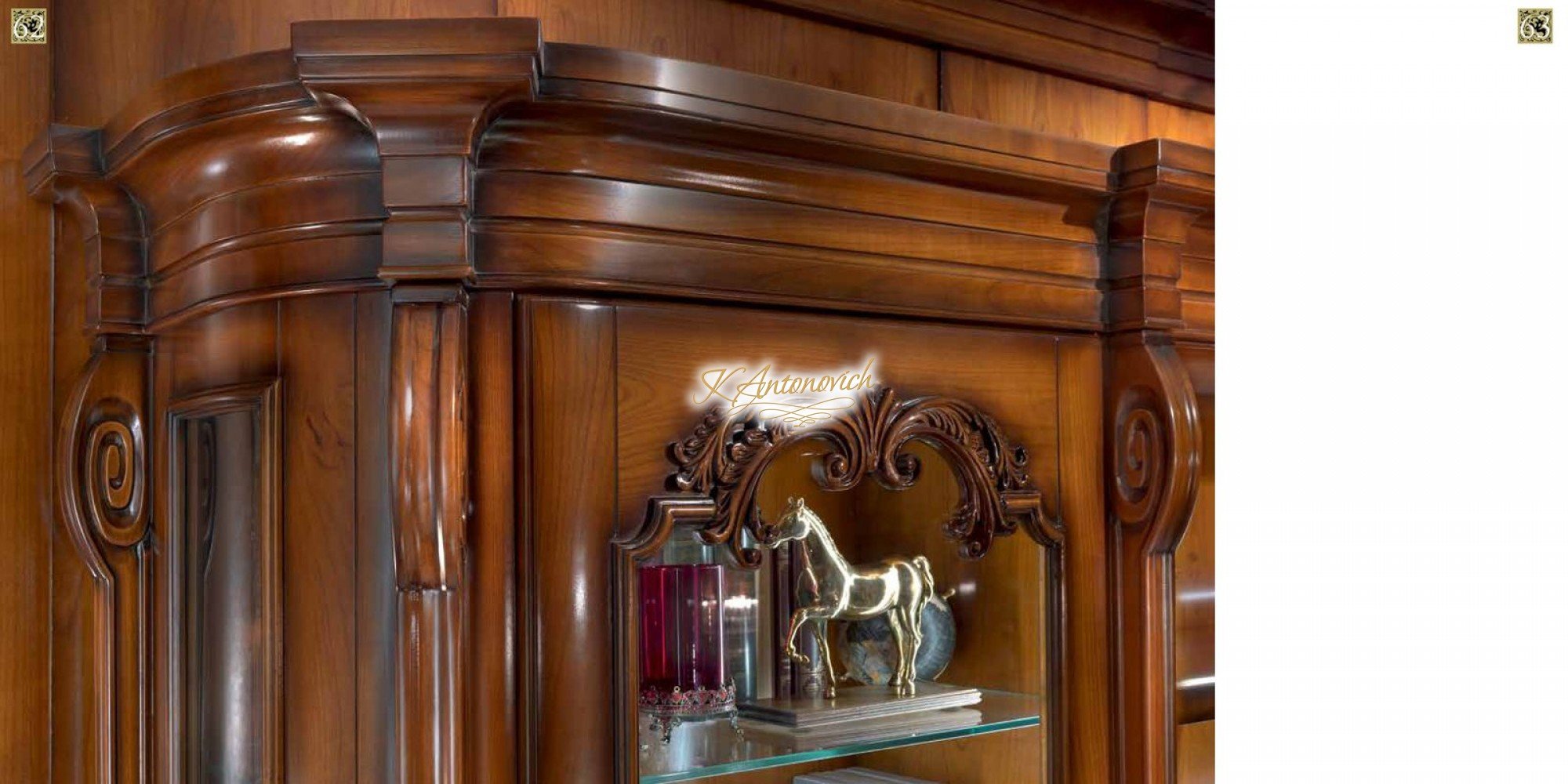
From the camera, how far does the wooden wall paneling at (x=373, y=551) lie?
3.19ft

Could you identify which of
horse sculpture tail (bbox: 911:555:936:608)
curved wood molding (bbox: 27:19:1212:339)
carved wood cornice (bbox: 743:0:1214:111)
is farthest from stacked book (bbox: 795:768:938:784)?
carved wood cornice (bbox: 743:0:1214:111)

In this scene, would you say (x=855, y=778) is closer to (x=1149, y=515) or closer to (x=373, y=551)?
(x=1149, y=515)

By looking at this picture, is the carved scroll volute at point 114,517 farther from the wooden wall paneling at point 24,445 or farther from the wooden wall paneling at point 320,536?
the wooden wall paneling at point 320,536

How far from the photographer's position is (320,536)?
3.30 feet

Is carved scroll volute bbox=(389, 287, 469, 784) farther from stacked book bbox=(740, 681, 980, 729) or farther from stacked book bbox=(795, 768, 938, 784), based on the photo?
stacked book bbox=(795, 768, 938, 784)

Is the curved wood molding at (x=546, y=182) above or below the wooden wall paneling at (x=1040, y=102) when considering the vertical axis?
below

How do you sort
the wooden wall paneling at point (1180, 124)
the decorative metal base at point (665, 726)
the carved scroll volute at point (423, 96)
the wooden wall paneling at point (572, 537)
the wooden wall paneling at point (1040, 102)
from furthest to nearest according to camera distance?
the wooden wall paneling at point (1180, 124)
the wooden wall paneling at point (1040, 102)
the decorative metal base at point (665, 726)
the wooden wall paneling at point (572, 537)
the carved scroll volute at point (423, 96)

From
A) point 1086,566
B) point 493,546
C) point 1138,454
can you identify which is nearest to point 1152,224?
point 1138,454

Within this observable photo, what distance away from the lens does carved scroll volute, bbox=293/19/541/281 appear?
35.1 inches

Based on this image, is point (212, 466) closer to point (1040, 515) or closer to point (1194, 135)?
point (1040, 515)

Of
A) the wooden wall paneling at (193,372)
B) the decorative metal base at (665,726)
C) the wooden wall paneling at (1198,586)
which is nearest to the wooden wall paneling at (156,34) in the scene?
the wooden wall paneling at (193,372)

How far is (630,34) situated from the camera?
4.02ft

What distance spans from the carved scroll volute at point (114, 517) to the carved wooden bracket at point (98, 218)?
0.03m
